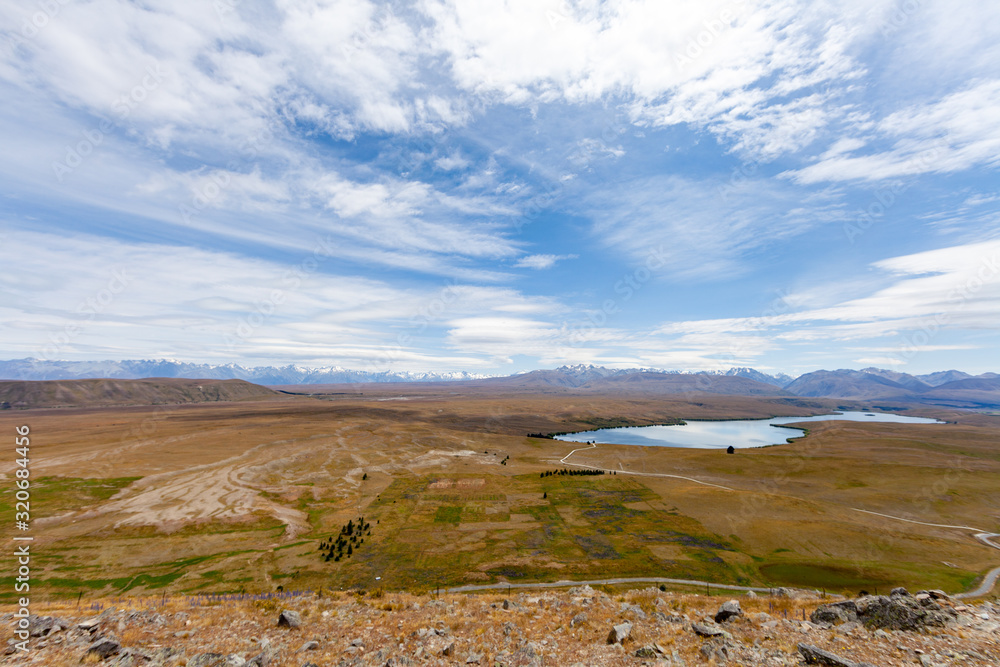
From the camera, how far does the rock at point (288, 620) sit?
21.4 m

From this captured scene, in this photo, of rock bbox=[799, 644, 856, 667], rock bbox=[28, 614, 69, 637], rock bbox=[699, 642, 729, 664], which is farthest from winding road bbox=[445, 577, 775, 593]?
rock bbox=[28, 614, 69, 637]

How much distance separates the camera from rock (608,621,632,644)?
1981 centimetres

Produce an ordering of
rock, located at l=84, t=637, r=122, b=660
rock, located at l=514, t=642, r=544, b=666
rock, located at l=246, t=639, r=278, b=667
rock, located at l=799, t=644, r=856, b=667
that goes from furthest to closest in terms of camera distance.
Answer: rock, located at l=514, t=642, r=544, b=666 < rock, located at l=246, t=639, r=278, b=667 < rock, located at l=84, t=637, r=122, b=660 < rock, located at l=799, t=644, r=856, b=667

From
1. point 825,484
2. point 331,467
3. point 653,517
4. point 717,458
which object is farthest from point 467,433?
point 825,484

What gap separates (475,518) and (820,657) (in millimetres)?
51983

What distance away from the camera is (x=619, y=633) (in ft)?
65.9

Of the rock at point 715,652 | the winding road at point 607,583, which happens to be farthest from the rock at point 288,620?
the rock at point 715,652

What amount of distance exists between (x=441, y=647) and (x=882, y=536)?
2634 inches

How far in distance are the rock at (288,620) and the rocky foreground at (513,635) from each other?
6 centimetres

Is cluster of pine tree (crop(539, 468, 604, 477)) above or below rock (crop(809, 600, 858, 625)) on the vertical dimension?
below

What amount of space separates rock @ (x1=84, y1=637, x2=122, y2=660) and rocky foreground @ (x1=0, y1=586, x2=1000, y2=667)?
0.14ft

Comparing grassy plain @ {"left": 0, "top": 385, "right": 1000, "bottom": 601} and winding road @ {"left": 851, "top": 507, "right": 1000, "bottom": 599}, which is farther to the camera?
grassy plain @ {"left": 0, "top": 385, "right": 1000, "bottom": 601}

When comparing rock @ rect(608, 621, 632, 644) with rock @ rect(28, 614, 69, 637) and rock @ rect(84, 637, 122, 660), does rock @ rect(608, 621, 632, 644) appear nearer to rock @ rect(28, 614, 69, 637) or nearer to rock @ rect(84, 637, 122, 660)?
rock @ rect(84, 637, 122, 660)

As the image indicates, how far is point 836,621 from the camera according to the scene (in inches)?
786
